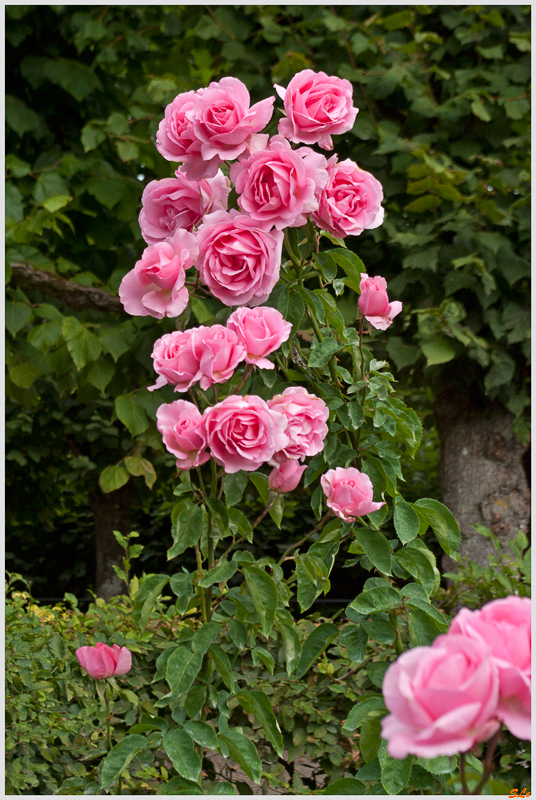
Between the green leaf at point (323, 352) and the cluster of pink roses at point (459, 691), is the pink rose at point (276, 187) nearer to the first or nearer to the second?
the green leaf at point (323, 352)

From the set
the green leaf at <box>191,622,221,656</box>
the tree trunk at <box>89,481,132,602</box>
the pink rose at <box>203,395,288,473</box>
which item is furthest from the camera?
the tree trunk at <box>89,481,132,602</box>

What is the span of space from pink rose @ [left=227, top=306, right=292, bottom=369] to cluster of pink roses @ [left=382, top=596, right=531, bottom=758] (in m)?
0.66

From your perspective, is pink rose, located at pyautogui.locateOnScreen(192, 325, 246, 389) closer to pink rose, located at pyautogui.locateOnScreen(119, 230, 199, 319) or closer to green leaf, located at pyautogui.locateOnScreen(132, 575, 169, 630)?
pink rose, located at pyautogui.locateOnScreen(119, 230, 199, 319)

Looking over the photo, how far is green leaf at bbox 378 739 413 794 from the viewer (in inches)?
40.2

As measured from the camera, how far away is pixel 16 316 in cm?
305

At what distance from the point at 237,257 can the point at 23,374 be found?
223 centimetres

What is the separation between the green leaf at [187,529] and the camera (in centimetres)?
108

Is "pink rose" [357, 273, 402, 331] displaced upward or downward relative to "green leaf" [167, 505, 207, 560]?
upward

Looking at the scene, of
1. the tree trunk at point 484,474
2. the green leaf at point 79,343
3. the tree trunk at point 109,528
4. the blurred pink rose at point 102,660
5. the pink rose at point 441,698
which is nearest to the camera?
the pink rose at point 441,698

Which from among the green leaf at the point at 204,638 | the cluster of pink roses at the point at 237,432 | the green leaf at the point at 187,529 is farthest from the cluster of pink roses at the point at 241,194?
the green leaf at the point at 204,638

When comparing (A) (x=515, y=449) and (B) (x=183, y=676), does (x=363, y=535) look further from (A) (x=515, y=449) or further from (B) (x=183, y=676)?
(A) (x=515, y=449)

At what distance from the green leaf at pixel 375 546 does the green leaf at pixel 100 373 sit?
Result: 210 cm

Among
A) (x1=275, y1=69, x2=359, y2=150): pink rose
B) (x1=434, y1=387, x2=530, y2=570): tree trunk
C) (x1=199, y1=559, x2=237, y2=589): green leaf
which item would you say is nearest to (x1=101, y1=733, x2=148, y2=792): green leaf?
(x1=199, y1=559, x2=237, y2=589): green leaf

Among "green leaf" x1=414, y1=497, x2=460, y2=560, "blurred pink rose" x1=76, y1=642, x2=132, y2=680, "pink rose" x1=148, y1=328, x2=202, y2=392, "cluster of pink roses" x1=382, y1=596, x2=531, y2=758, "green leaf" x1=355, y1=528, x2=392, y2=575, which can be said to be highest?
"cluster of pink roses" x1=382, y1=596, x2=531, y2=758
